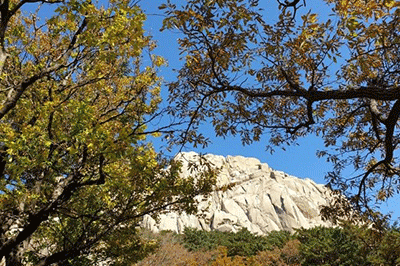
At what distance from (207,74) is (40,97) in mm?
4063

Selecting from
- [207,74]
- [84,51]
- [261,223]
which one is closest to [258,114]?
[207,74]

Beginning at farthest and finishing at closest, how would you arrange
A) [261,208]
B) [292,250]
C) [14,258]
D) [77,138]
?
[261,208] < [292,250] < [14,258] < [77,138]

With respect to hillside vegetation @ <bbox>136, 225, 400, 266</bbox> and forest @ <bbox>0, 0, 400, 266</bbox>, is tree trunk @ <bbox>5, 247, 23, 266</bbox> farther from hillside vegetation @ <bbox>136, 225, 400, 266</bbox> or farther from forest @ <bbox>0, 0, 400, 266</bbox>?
hillside vegetation @ <bbox>136, 225, 400, 266</bbox>

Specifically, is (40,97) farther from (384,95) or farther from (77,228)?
(384,95)

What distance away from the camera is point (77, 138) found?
17.8 feet

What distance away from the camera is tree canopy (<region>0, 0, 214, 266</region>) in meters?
5.34

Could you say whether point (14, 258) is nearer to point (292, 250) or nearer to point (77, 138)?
point (77, 138)

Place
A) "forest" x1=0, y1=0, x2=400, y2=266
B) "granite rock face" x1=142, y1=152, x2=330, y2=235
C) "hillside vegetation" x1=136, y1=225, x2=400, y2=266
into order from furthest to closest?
"granite rock face" x1=142, y1=152, x2=330, y2=235
"hillside vegetation" x1=136, y1=225, x2=400, y2=266
"forest" x1=0, y1=0, x2=400, y2=266

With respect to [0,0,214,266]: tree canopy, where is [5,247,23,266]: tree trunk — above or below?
below

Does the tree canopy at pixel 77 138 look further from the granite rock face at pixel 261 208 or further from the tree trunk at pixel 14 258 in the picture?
the granite rock face at pixel 261 208

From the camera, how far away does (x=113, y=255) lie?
9.35 meters

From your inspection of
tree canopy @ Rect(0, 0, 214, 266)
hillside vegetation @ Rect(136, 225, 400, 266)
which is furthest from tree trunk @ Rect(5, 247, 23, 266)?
hillside vegetation @ Rect(136, 225, 400, 266)

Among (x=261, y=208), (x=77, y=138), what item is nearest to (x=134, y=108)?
(x=77, y=138)

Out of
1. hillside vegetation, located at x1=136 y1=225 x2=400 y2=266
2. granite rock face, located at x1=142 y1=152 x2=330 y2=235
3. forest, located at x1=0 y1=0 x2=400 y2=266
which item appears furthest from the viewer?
granite rock face, located at x1=142 y1=152 x2=330 y2=235
